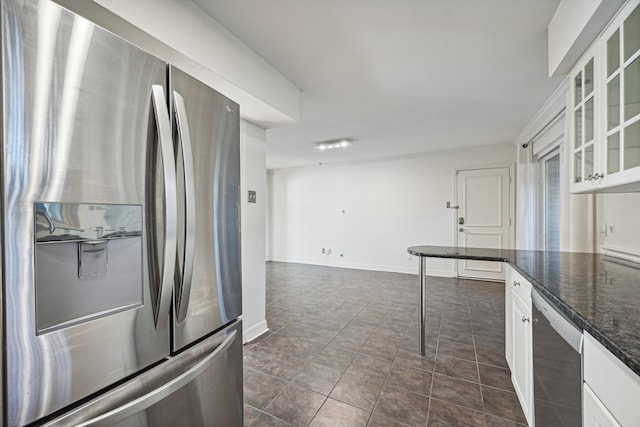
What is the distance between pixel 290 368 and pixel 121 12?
238cm

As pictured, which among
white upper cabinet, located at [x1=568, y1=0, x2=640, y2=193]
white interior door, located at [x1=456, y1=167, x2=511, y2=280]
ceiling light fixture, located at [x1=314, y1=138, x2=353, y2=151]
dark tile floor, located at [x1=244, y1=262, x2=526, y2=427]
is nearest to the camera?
white upper cabinet, located at [x1=568, y1=0, x2=640, y2=193]

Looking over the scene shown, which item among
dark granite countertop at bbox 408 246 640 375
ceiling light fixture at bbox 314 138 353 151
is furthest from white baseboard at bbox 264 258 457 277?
dark granite countertop at bbox 408 246 640 375

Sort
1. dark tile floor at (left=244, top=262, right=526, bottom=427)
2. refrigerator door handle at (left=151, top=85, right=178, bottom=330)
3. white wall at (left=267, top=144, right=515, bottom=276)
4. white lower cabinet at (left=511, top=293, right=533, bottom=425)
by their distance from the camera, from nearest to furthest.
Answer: refrigerator door handle at (left=151, top=85, right=178, bottom=330), white lower cabinet at (left=511, top=293, right=533, bottom=425), dark tile floor at (left=244, top=262, right=526, bottom=427), white wall at (left=267, top=144, right=515, bottom=276)

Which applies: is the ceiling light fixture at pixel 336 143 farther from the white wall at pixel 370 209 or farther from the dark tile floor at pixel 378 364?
the dark tile floor at pixel 378 364

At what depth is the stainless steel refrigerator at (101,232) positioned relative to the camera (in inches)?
23.1

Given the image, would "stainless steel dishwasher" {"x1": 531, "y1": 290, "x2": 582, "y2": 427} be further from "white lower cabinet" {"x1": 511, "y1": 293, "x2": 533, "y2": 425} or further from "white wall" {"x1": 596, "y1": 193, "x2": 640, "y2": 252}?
"white wall" {"x1": 596, "y1": 193, "x2": 640, "y2": 252}

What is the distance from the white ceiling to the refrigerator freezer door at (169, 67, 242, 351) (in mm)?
861

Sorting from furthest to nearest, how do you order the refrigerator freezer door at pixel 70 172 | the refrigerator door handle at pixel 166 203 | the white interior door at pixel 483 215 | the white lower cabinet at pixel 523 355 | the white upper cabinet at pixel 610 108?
the white interior door at pixel 483 215
the white lower cabinet at pixel 523 355
the white upper cabinet at pixel 610 108
the refrigerator door handle at pixel 166 203
the refrigerator freezer door at pixel 70 172

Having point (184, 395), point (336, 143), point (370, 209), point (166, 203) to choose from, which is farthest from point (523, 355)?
point (370, 209)

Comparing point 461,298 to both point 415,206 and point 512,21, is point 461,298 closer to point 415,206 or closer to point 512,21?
point 415,206

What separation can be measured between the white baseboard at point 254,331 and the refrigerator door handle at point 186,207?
71.4 inches

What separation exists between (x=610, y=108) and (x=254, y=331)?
296 cm

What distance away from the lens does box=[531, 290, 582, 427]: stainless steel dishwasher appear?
2.99 ft

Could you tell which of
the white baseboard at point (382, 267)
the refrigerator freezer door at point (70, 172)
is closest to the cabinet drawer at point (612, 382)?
the refrigerator freezer door at point (70, 172)
